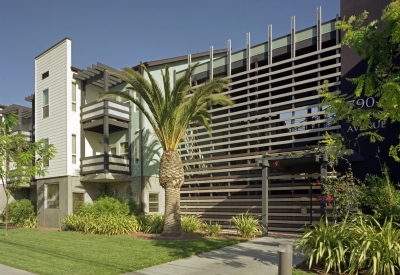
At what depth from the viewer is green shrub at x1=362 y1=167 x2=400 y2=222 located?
9305 millimetres

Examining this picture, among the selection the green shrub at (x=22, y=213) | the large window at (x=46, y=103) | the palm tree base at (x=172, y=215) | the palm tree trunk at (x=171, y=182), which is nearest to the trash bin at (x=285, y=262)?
the palm tree base at (x=172, y=215)

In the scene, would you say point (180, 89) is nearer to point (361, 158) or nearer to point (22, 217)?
point (361, 158)

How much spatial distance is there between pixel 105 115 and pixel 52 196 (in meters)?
6.28

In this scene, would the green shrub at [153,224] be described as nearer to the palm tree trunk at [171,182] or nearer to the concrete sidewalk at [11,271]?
the palm tree trunk at [171,182]

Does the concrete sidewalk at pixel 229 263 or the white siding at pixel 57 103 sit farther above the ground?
the white siding at pixel 57 103

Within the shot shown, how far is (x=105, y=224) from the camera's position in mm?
16000

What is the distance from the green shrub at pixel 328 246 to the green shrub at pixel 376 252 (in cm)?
22

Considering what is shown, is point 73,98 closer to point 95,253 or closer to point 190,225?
point 190,225

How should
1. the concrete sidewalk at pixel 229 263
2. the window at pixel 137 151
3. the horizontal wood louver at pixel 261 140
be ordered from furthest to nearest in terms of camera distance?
the window at pixel 137 151 → the horizontal wood louver at pixel 261 140 → the concrete sidewalk at pixel 229 263

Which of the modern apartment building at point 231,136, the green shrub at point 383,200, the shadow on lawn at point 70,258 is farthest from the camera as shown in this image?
the modern apartment building at point 231,136

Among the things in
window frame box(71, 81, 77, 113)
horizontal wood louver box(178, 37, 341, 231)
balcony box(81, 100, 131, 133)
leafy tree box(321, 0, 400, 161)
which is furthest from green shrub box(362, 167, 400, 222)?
window frame box(71, 81, 77, 113)

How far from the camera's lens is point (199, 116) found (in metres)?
16.2

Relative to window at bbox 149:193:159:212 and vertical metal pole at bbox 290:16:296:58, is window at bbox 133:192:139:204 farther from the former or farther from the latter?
vertical metal pole at bbox 290:16:296:58

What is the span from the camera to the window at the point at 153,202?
2030cm
